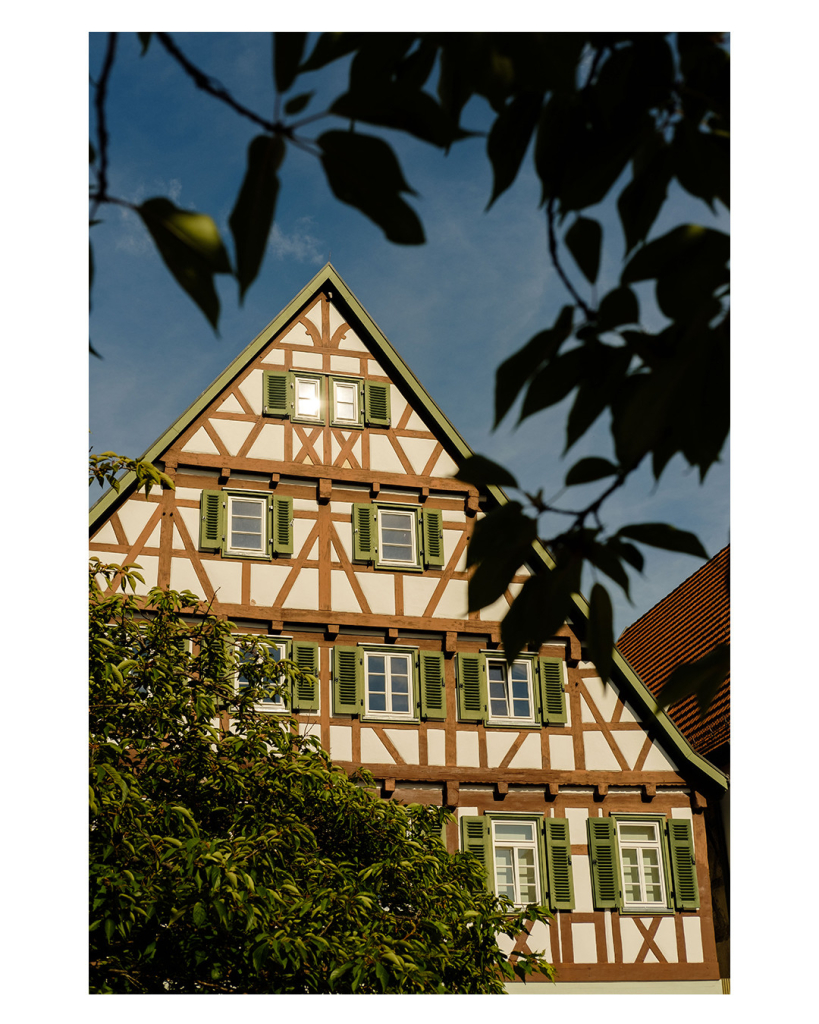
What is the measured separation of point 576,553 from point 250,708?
429cm

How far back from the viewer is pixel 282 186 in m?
1.04

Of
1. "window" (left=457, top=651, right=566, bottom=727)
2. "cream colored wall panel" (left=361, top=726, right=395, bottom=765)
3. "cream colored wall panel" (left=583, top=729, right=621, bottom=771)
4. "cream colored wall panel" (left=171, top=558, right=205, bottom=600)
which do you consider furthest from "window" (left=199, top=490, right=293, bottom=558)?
"cream colored wall panel" (left=583, top=729, right=621, bottom=771)

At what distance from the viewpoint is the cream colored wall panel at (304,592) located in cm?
694

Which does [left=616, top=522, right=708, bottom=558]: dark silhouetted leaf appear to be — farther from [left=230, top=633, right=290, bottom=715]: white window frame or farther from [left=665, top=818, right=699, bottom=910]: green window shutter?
[left=665, top=818, right=699, bottom=910]: green window shutter

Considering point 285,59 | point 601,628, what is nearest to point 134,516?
point 601,628

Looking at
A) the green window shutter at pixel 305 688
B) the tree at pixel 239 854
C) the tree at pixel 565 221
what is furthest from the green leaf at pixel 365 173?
the green window shutter at pixel 305 688

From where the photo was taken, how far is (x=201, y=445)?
7465 millimetres

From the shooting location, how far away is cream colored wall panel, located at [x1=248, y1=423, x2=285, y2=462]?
295 inches

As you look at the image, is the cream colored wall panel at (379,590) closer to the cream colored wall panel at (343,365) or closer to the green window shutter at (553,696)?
the green window shutter at (553,696)

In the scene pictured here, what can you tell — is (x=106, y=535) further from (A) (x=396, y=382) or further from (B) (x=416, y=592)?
(A) (x=396, y=382)

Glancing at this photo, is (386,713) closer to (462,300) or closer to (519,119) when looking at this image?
(462,300)

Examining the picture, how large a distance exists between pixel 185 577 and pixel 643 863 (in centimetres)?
372

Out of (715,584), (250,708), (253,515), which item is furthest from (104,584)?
(715,584)

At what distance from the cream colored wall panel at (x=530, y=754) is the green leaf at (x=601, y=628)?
235 inches
